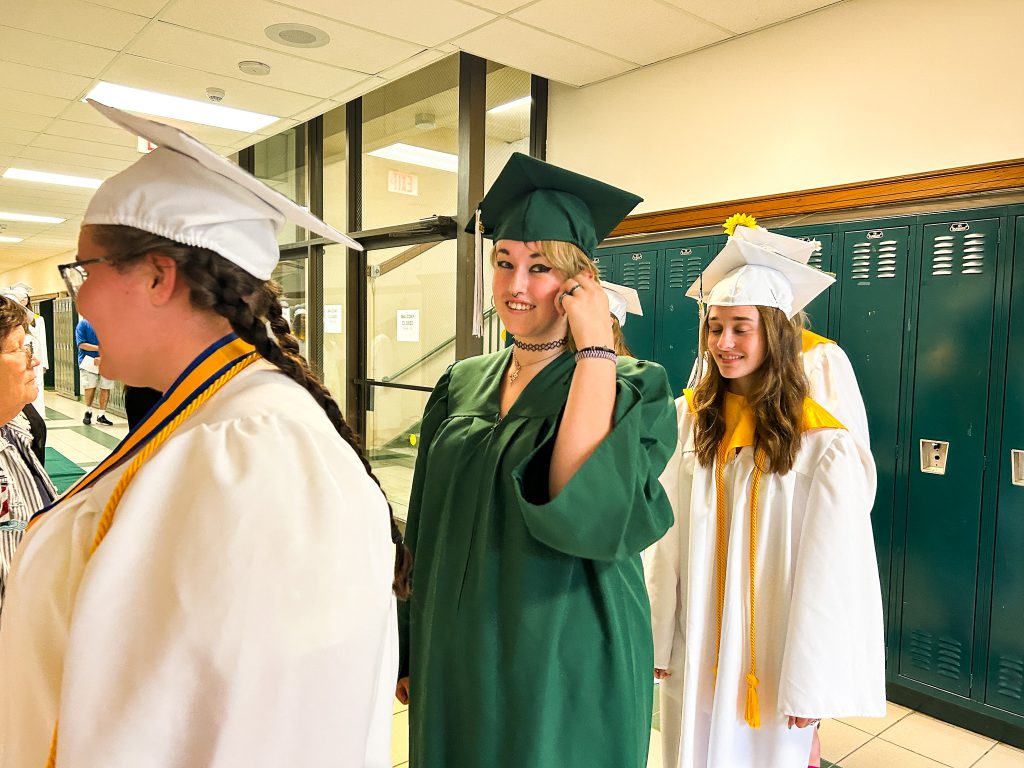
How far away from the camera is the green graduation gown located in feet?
4.36

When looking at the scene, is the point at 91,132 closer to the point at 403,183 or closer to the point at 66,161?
the point at 66,161

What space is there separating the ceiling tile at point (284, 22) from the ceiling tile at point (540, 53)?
0.44m

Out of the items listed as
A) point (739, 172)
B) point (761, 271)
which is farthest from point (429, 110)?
point (761, 271)

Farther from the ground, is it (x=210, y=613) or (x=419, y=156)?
(x=419, y=156)

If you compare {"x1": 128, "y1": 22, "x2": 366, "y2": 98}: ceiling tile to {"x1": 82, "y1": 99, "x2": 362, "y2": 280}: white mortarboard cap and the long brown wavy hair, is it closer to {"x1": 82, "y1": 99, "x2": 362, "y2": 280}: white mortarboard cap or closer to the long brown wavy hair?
the long brown wavy hair

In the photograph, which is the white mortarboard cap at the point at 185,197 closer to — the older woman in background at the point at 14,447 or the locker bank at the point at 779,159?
the older woman in background at the point at 14,447

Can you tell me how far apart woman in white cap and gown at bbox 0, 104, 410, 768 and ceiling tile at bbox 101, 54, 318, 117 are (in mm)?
4159

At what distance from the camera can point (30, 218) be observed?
11.1 m

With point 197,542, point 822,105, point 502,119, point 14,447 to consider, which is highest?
point 502,119

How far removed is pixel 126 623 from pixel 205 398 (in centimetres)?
28

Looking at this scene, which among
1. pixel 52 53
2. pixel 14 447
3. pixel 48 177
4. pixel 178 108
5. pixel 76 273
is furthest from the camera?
pixel 48 177

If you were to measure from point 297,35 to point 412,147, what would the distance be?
184cm

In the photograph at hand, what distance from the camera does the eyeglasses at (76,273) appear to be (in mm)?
963

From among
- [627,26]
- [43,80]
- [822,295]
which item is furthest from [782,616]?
[43,80]
